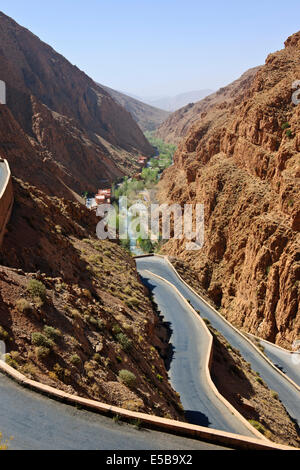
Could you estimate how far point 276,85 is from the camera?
49781 millimetres

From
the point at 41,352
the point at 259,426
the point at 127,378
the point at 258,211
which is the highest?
the point at 258,211

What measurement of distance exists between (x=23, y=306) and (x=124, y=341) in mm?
4883

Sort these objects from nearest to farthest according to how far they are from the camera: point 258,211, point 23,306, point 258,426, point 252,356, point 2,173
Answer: point 23,306
point 258,426
point 2,173
point 252,356
point 258,211

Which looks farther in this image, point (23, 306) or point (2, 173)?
point (2, 173)

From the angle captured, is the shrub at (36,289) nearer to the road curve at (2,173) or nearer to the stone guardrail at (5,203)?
the stone guardrail at (5,203)

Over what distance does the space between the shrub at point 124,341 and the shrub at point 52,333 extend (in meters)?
3.67

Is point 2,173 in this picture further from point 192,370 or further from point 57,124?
point 57,124

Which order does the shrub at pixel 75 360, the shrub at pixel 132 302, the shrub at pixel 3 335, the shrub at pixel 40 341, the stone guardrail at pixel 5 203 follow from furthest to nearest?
the shrub at pixel 132 302, the stone guardrail at pixel 5 203, the shrub at pixel 75 360, the shrub at pixel 40 341, the shrub at pixel 3 335

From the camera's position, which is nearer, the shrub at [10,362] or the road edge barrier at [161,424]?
the road edge barrier at [161,424]

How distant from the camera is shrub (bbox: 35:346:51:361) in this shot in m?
11.6

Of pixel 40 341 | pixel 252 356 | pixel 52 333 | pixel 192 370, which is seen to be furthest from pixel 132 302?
pixel 252 356

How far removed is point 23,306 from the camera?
1296cm

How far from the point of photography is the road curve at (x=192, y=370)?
54.4ft

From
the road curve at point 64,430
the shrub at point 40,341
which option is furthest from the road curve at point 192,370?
the shrub at point 40,341
